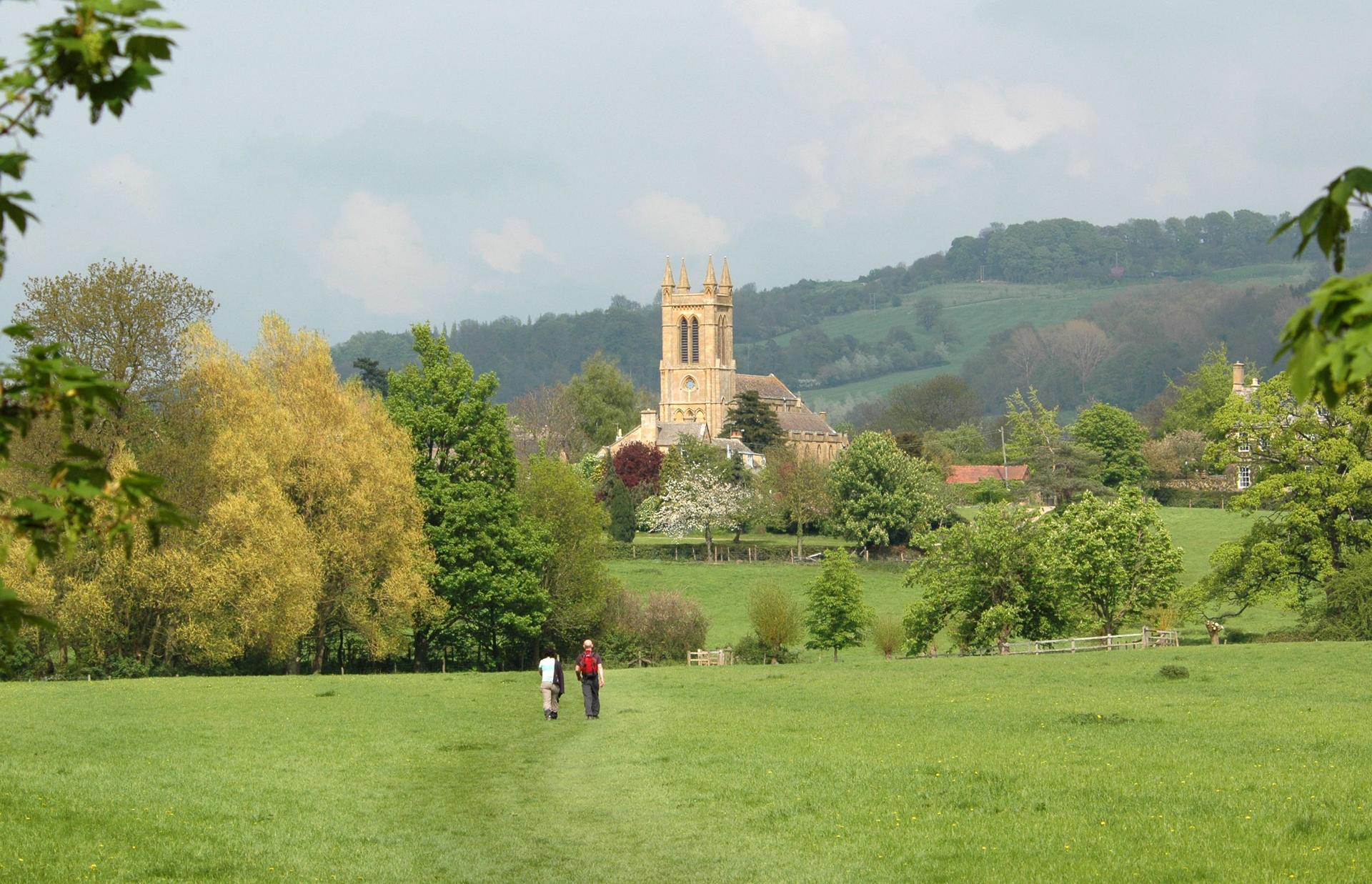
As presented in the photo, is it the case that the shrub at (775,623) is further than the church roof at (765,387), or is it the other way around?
the church roof at (765,387)

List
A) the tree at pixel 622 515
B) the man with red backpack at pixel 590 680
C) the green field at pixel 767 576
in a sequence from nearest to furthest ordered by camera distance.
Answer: the man with red backpack at pixel 590 680 → the green field at pixel 767 576 → the tree at pixel 622 515

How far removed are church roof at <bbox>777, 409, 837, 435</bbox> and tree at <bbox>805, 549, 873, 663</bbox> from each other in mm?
110858

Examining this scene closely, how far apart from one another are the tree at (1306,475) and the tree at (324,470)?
2887 cm

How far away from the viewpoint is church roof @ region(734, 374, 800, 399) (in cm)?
18325

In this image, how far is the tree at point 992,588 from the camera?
49750 millimetres

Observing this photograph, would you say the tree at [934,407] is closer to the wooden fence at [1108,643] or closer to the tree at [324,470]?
the wooden fence at [1108,643]

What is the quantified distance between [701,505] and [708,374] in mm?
75013

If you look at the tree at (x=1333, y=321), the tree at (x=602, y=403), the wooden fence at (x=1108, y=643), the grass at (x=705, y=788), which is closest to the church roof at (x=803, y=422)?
the tree at (x=602, y=403)

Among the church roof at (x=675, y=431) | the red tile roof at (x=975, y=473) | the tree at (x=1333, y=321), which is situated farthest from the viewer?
the church roof at (x=675, y=431)

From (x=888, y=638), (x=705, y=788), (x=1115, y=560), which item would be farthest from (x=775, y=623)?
(x=705, y=788)

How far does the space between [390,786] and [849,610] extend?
4160 centimetres

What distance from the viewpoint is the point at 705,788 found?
17422mm

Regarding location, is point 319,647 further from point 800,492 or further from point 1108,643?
point 800,492

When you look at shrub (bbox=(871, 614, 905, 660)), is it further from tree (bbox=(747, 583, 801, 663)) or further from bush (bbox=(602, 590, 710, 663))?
bush (bbox=(602, 590, 710, 663))
